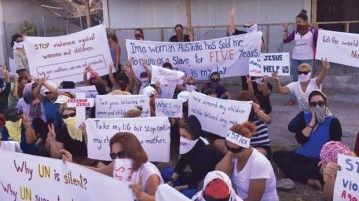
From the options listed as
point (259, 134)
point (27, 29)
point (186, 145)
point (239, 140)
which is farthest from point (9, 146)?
point (27, 29)

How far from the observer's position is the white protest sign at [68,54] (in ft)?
30.5

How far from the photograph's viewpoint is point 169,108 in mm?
7562

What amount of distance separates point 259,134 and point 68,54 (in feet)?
14.8

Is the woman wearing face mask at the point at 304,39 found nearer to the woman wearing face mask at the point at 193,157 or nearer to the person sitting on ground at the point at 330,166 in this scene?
the woman wearing face mask at the point at 193,157

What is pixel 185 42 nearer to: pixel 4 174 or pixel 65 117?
pixel 65 117

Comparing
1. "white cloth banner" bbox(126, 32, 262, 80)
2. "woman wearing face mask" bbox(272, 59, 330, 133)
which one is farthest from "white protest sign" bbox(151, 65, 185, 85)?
"woman wearing face mask" bbox(272, 59, 330, 133)

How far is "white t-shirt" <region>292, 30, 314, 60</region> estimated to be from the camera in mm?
9945

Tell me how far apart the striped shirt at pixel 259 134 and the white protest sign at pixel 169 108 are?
1309mm

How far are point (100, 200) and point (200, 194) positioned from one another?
3.32ft

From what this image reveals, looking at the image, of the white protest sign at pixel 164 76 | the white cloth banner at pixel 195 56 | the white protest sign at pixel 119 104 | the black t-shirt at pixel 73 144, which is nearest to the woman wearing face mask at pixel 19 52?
the white cloth banner at pixel 195 56

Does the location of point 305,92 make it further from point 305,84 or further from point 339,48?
point 339,48

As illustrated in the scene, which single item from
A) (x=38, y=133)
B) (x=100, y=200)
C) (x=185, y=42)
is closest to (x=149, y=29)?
(x=185, y=42)

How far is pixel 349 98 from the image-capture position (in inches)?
438

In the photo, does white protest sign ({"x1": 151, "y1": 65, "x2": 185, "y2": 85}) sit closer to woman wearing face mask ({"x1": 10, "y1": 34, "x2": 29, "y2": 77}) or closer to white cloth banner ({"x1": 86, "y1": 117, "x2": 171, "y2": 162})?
white cloth banner ({"x1": 86, "y1": 117, "x2": 171, "y2": 162})
